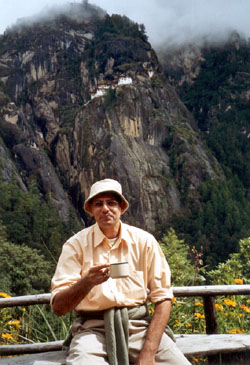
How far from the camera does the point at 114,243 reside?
2.21 metres

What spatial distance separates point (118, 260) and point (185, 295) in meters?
0.78

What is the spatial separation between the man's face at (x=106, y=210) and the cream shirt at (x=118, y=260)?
0.05 m

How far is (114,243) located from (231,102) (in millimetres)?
80802

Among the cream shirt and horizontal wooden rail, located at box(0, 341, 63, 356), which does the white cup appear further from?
horizontal wooden rail, located at box(0, 341, 63, 356)

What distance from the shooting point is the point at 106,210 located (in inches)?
86.5

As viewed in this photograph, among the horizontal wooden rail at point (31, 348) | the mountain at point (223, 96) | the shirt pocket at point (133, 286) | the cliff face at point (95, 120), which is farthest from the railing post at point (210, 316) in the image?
the mountain at point (223, 96)

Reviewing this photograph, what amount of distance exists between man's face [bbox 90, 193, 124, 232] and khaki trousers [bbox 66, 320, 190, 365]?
492mm

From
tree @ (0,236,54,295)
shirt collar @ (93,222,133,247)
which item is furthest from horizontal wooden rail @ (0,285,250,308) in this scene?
tree @ (0,236,54,295)

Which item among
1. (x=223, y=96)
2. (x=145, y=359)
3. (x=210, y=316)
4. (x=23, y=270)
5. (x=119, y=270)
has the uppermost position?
(x=223, y=96)

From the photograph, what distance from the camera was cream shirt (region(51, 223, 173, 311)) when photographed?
6.79ft

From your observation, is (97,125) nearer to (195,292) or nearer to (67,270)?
(195,292)

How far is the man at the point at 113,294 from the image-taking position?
2.00m

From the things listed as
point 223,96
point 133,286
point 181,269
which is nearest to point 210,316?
point 133,286

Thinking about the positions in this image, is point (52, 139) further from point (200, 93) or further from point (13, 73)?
point (200, 93)
